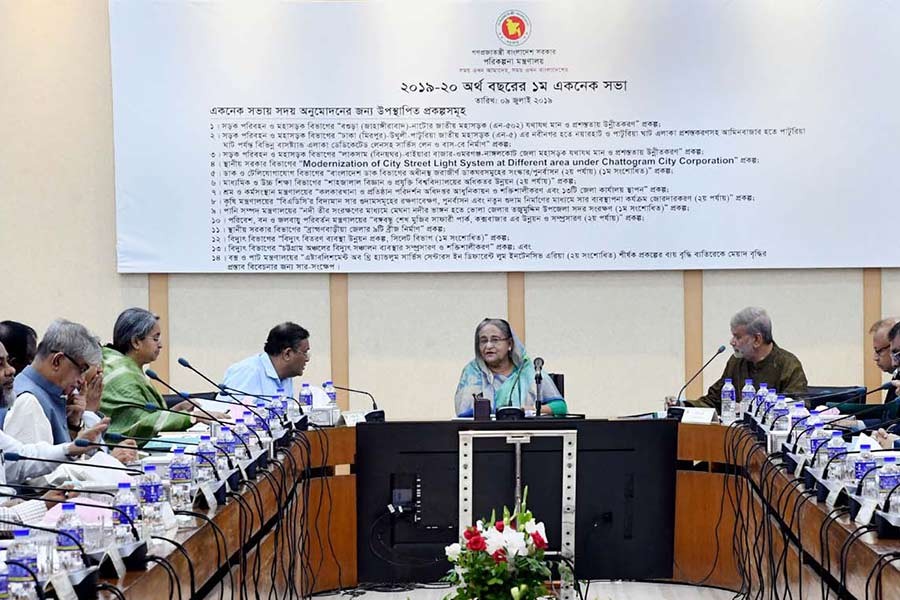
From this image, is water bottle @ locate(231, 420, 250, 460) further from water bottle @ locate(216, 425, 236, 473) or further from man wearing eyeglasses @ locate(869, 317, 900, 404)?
man wearing eyeglasses @ locate(869, 317, 900, 404)

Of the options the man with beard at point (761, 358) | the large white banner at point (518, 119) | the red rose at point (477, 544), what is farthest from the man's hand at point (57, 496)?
the large white banner at point (518, 119)

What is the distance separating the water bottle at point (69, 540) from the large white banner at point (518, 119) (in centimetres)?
362

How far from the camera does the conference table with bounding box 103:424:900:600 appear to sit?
2.43 meters

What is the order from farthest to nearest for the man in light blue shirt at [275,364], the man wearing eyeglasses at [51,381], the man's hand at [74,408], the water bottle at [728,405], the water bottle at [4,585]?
the man in light blue shirt at [275,364]
the water bottle at [728,405]
the man's hand at [74,408]
the man wearing eyeglasses at [51,381]
the water bottle at [4,585]

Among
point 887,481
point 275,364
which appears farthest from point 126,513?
point 275,364

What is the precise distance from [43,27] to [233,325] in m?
1.76

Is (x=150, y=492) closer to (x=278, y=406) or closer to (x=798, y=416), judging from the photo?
(x=278, y=406)

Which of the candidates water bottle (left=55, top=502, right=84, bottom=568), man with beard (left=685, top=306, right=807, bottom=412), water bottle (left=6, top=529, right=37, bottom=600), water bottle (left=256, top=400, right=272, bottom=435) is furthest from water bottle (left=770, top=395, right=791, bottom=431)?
water bottle (left=6, top=529, right=37, bottom=600)

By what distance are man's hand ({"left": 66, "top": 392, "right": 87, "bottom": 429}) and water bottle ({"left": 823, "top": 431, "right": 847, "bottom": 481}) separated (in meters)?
2.23

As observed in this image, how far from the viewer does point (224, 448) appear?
3355mm

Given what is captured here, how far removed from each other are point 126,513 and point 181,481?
0.49 meters

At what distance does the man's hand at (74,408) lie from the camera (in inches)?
143

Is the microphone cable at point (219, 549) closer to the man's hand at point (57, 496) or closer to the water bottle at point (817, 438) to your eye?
the man's hand at point (57, 496)

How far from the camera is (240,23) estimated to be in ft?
18.7
